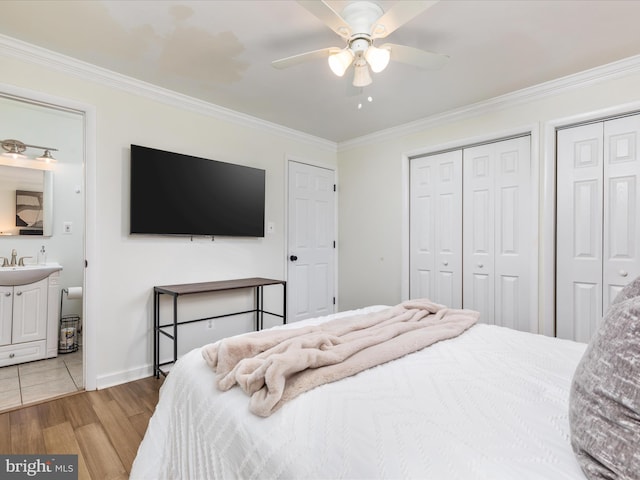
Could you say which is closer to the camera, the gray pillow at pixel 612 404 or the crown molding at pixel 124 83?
the gray pillow at pixel 612 404

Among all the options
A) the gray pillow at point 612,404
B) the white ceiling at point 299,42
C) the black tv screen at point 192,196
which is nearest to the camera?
the gray pillow at point 612,404

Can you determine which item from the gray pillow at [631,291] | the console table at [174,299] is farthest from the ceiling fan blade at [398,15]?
the console table at [174,299]

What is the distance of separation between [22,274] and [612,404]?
13.1 feet

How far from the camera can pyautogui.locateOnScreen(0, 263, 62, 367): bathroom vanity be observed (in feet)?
9.77

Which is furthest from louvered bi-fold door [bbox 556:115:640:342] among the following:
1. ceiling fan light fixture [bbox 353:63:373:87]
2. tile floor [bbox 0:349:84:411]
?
tile floor [bbox 0:349:84:411]

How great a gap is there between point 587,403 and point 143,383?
9.43ft

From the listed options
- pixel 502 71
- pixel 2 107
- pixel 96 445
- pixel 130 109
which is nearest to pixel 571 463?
pixel 96 445

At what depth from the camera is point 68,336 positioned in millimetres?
3354

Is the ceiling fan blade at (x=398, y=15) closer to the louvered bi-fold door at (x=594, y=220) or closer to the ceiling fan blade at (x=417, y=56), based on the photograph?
the ceiling fan blade at (x=417, y=56)

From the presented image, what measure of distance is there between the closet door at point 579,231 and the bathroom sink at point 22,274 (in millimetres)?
4536

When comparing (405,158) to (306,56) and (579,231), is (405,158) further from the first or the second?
(306,56)

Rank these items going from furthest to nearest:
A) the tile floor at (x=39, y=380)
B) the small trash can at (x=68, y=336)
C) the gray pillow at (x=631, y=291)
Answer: the small trash can at (x=68, y=336)
the tile floor at (x=39, y=380)
the gray pillow at (x=631, y=291)

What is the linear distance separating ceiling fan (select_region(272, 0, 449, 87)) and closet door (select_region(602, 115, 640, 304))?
5.38ft

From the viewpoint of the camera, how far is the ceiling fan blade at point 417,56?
1.81 m
